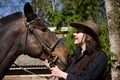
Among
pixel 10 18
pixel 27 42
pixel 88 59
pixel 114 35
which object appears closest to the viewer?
pixel 88 59

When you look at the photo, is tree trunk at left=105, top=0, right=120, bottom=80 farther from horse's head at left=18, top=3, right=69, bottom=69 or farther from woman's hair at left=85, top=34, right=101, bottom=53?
woman's hair at left=85, top=34, right=101, bottom=53

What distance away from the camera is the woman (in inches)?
132

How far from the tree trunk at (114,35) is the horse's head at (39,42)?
7.39ft

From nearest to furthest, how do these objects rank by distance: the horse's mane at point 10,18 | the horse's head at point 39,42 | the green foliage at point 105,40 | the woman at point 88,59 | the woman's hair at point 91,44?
the woman at point 88,59 < the woman's hair at point 91,44 < the horse's head at point 39,42 < the horse's mane at point 10,18 < the green foliage at point 105,40

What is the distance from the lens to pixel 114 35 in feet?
22.0

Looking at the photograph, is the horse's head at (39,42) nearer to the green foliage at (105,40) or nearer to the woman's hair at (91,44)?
the woman's hair at (91,44)

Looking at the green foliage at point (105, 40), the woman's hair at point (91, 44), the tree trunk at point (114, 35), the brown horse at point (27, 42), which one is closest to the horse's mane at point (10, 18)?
the brown horse at point (27, 42)

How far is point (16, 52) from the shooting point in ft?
14.8

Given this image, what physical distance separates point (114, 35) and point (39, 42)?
8.29ft

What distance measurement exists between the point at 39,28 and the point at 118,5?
286cm

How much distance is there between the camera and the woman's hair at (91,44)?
345 centimetres

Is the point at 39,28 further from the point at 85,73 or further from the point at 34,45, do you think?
the point at 85,73

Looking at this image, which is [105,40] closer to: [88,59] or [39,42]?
[39,42]

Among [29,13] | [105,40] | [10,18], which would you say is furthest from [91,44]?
[105,40]
